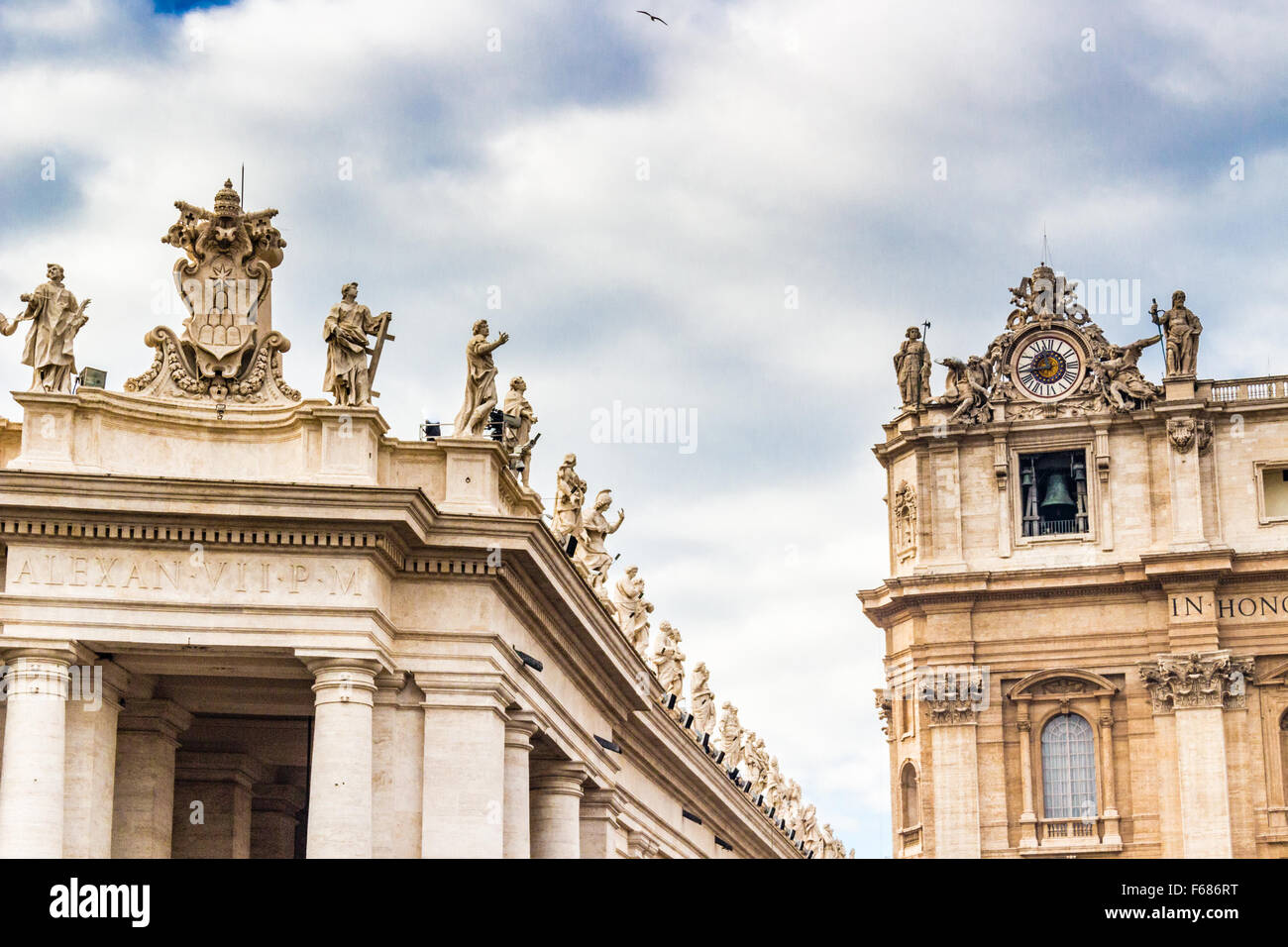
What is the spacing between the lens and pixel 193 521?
34000mm

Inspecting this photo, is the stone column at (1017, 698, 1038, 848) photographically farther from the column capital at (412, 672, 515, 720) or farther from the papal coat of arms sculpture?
the papal coat of arms sculpture

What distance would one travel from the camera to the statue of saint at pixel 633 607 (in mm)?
50688

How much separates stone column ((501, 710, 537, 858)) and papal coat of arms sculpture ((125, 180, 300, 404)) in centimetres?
667

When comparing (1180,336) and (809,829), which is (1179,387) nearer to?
(1180,336)

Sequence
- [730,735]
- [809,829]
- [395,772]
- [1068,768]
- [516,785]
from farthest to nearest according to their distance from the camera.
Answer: [809,829], [1068,768], [730,735], [516,785], [395,772]

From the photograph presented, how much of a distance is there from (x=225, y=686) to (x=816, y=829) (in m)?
52.4

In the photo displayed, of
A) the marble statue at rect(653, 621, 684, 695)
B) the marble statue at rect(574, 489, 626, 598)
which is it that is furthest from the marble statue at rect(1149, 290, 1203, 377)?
the marble statue at rect(574, 489, 626, 598)

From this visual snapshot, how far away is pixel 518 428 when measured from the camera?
3959 cm

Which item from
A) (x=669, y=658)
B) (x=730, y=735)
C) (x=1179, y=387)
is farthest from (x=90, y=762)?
(x=1179, y=387)

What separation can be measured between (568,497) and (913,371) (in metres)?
35.9

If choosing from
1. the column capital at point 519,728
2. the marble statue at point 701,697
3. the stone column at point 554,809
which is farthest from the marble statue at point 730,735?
the column capital at point 519,728

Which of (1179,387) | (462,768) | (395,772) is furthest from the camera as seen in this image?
(1179,387)

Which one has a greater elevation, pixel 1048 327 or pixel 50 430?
pixel 1048 327
